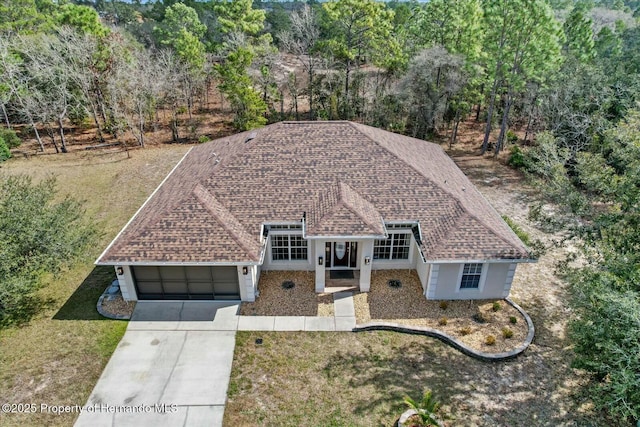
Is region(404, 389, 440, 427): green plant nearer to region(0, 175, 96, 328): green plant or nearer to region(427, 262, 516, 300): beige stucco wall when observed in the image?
region(427, 262, 516, 300): beige stucco wall

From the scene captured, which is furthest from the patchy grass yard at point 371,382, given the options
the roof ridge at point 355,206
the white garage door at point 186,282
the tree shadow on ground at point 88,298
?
the tree shadow on ground at point 88,298

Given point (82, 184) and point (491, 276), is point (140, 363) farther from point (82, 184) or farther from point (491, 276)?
point (82, 184)

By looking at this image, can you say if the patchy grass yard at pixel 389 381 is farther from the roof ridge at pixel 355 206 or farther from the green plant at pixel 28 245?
the green plant at pixel 28 245

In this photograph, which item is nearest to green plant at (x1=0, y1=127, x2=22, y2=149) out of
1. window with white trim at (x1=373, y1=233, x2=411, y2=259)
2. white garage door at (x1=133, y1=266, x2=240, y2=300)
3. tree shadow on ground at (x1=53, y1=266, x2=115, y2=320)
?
tree shadow on ground at (x1=53, y1=266, x2=115, y2=320)

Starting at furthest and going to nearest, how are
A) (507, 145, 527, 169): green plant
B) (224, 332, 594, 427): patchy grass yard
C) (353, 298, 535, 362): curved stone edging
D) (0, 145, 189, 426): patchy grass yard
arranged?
(507, 145, 527, 169): green plant, (353, 298, 535, 362): curved stone edging, (0, 145, 189, 426): patchy grass yard, (224, 332, 594, 427): patchy grass yard

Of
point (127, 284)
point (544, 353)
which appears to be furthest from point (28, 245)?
point (544, 353)


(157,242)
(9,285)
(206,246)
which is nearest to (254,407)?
(206,246)

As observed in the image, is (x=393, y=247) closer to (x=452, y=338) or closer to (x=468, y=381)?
(x=452, y=338)
